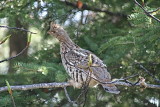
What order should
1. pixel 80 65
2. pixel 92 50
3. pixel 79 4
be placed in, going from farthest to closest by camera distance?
pixel 79 4 < pixel 92 50 < pixel 80 65

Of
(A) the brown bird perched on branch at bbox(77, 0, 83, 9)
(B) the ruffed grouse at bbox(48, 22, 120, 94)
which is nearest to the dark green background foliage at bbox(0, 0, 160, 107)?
(A) the brown bird perched on branch at bbox(77, 0, 83, 9)

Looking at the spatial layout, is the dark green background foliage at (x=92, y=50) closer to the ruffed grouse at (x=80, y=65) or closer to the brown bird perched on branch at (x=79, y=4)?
the brown bird perched on branch at (x=79, y=4)

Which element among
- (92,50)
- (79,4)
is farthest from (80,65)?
(79,4)

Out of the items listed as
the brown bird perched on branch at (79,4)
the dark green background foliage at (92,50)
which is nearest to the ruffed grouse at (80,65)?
the dark green background foliage at (92,50)

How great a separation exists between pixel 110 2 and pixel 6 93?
2.08 metres

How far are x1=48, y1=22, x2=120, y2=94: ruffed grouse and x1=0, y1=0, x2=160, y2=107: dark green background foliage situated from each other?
7.2 inches

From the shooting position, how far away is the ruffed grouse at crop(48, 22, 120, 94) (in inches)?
183

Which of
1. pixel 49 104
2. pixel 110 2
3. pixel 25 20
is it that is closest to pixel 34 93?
pixel 49 104

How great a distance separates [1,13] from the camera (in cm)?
556

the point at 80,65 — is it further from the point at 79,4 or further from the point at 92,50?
the point at 79,4

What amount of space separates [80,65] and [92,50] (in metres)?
1.08

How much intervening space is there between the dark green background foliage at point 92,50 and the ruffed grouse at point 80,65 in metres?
0.18

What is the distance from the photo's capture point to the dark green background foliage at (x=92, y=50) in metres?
5.17

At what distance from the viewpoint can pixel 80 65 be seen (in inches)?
191
